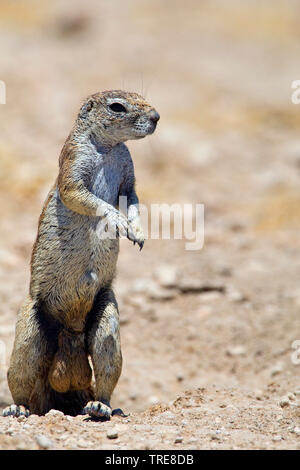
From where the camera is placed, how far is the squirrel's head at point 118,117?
6.41 metres

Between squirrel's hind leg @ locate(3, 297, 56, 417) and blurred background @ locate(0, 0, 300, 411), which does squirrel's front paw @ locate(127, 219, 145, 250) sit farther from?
blurred background @ locate(0, 0, 300, 411)

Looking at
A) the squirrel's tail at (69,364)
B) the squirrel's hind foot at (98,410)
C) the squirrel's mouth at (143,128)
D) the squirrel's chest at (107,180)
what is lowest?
the squirrel's hind foot at (98,410)

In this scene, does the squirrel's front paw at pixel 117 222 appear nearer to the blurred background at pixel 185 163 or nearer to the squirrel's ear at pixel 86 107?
the squirrel's ear at pixel 86 107

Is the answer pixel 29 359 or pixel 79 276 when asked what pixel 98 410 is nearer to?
pixel 29 359

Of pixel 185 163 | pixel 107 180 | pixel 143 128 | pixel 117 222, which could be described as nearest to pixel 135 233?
pixel 117 222

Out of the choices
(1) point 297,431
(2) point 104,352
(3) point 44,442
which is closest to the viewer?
(3) point 44,442

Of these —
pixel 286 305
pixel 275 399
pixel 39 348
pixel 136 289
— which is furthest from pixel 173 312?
pixel 39 348

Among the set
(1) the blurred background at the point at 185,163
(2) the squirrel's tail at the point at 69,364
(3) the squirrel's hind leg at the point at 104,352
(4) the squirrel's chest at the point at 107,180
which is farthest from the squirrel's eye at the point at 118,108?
(2) the squirrel's tail at the point at 69,364

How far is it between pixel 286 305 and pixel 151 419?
4.31 m

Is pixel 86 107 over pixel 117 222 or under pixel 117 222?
over

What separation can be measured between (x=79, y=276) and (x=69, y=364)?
78 cm

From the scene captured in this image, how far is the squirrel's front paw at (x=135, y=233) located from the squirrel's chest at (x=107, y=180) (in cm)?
32

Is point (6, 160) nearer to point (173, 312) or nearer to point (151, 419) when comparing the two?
point (173, 312)

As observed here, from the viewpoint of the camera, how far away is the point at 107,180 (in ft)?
21.5
